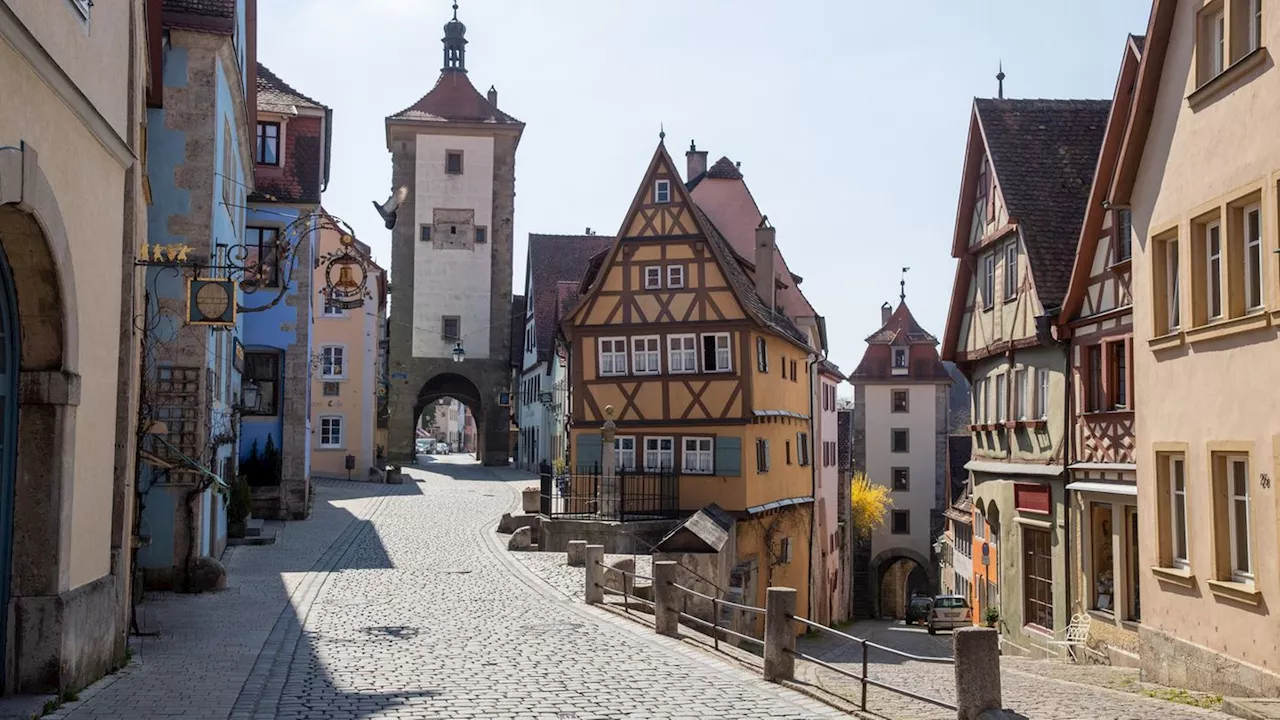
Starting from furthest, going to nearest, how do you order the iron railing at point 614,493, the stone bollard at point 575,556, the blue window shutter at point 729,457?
1. the blue window shutter at point 729,457
2. the iron railing at point 614,493
3. the stone bollard at point 575,556

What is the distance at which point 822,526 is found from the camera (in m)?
42.1

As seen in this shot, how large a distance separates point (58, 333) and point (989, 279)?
18993 mm

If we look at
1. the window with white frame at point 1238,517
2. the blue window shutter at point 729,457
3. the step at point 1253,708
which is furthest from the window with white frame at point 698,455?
Answer: the step at point 1253,708

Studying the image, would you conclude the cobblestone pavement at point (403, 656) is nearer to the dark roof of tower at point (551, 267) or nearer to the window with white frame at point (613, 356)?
the window with white frame at point (613, 356)

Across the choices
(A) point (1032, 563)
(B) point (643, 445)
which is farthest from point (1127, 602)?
(B) point (643, 445)

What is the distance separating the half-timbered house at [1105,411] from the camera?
1878 cm

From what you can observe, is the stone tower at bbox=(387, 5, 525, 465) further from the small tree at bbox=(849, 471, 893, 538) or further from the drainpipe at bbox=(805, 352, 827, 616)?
the drainpipe at bbox=(805, 352, 827, 616)

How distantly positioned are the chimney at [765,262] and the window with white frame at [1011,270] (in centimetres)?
1186

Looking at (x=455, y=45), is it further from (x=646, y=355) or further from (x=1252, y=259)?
(x=1252, y=259)

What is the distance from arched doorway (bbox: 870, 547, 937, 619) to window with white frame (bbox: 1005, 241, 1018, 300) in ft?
115

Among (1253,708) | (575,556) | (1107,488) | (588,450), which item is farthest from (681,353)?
(1253,708)

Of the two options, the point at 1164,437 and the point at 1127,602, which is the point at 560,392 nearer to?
the point at 1127,602

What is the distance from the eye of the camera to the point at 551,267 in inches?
2296

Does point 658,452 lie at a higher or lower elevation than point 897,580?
higher
